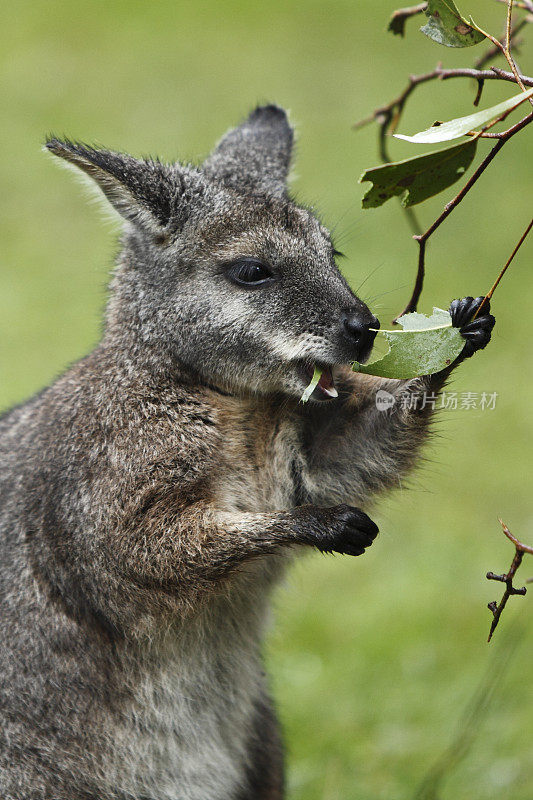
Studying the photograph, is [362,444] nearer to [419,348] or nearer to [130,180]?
[419,348]

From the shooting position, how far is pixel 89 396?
3.91 metres

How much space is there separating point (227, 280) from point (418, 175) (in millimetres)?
1040

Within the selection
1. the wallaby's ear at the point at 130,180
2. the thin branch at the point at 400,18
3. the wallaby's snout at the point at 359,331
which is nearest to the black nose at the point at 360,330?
the wallaby's snout at the point at 359,331

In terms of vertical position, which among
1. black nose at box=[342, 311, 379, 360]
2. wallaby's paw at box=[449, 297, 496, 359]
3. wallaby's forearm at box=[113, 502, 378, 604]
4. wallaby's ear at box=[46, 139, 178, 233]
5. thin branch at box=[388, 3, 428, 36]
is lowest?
wallaby's forearm at box=[113, 502, 378, 604]

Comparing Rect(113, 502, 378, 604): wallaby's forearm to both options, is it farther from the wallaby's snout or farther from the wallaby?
the wallaby's snout

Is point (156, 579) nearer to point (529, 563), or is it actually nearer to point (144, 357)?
point (144, 357)

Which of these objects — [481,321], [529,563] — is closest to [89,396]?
[481,321]

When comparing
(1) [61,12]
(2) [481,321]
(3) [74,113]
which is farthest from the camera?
(1) [61,12]

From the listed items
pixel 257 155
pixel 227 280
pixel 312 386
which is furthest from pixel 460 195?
pixel 257 155

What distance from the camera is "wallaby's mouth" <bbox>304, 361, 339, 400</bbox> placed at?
3.53 meters

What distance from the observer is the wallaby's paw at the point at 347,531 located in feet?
10.7

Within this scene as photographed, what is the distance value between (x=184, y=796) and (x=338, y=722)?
172 cm

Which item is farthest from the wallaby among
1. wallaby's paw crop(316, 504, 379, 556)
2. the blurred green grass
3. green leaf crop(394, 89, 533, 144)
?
green leaf crop(394, 89, 533, 144)

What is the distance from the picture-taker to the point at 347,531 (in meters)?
3.25
